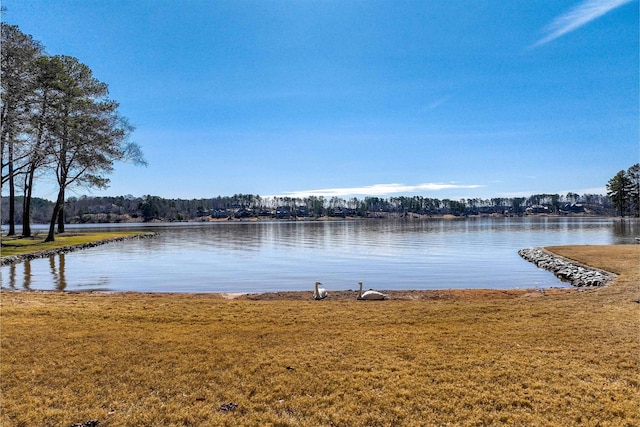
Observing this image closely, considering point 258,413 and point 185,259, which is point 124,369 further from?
point 185,259

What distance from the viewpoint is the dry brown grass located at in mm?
4641

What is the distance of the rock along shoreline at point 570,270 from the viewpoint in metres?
15.3

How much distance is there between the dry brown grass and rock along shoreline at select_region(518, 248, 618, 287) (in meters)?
6.20

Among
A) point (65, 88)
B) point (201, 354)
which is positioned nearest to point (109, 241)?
point (65, 88)

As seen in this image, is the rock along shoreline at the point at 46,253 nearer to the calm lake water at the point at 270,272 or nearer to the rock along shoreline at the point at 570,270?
the calm lake water at the point at 270,272

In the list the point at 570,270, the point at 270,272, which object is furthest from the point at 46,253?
the point at 570,270

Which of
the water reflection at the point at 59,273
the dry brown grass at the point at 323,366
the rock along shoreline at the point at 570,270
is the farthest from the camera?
the water reflection at the point at 59,273

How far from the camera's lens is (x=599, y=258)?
2095 centimetres

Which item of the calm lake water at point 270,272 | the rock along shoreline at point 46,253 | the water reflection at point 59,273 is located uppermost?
the rock along shoreline at point 46,253

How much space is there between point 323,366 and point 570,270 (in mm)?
17433

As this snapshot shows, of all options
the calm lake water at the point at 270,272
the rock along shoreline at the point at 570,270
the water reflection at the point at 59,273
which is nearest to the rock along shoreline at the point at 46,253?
the calm lake water at the point at 270,272

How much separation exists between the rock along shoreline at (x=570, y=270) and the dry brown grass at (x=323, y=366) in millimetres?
6198

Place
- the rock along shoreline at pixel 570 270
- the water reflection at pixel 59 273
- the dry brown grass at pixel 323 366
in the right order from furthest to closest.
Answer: the water reflection at pixel 59 273
the rock along shoreline at pixel 570 270
the dry brown grass at pixel 323 366

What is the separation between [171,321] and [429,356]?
18.7 ft
